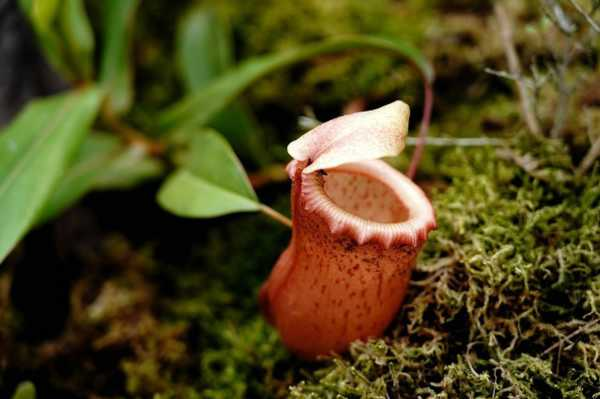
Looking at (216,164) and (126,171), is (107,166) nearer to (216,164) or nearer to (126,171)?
(126,171)

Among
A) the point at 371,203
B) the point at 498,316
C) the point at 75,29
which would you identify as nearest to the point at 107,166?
the point at 75,29

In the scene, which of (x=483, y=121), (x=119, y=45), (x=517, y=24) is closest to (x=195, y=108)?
(x=119, y=45)

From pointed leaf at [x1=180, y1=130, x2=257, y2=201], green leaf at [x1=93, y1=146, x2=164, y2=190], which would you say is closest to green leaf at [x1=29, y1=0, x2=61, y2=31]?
green leaf at [x1=93, y1=146, x2=164, y2=190]

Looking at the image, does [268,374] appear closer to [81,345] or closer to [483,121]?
[81,345]

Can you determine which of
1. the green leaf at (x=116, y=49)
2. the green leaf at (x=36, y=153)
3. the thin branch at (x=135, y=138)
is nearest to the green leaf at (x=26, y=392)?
the green leaf at (x=36, y=153)

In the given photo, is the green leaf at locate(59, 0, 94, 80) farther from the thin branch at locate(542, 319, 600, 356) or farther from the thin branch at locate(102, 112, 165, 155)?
the thin branch at locate(542, 319, 600, 356)

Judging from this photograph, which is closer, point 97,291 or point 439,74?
point 97,291
